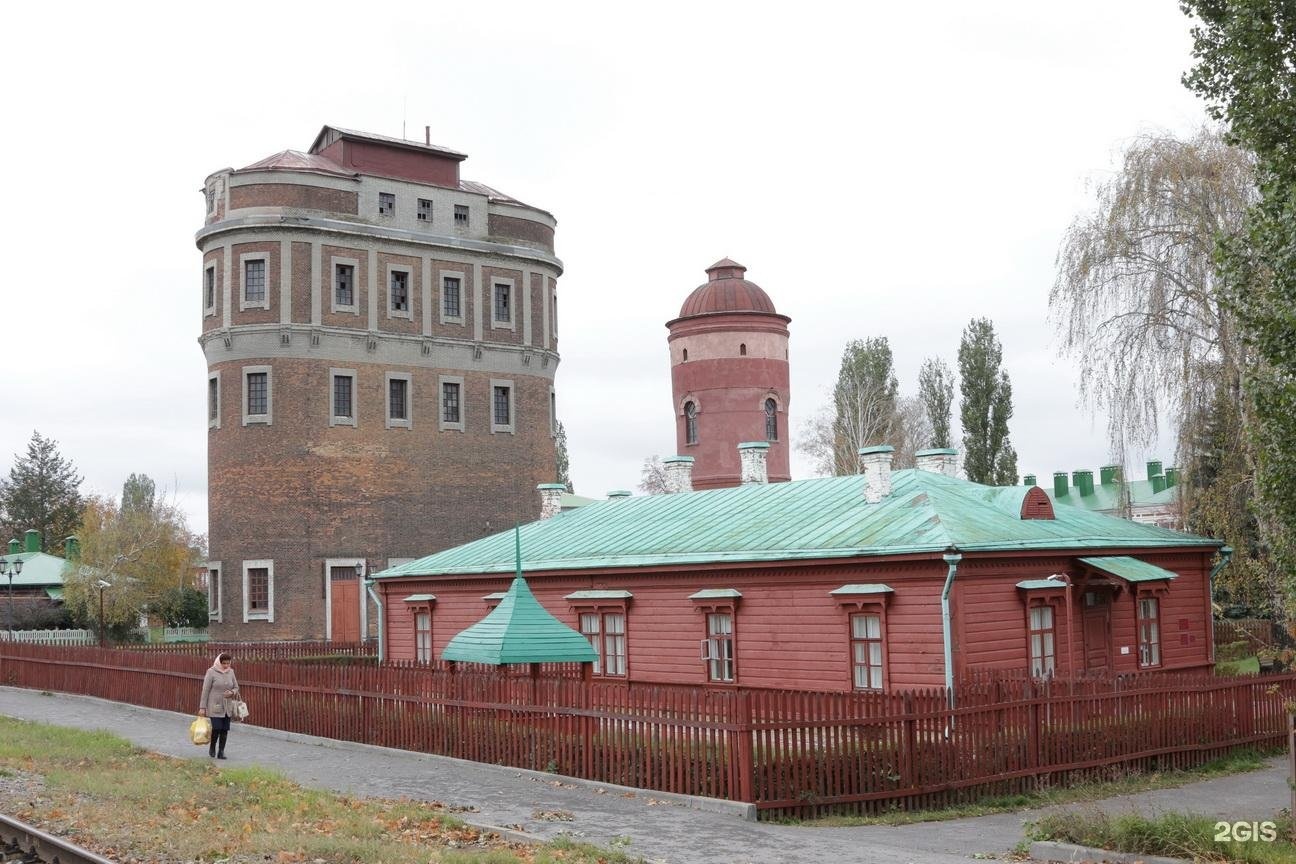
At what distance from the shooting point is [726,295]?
48.5m

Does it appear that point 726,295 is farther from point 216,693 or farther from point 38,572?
point 38,572

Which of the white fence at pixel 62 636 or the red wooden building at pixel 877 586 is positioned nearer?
the red wooden building at pixel 877 586

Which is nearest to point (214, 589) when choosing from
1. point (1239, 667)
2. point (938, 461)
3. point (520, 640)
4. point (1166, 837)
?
point (938, 461)

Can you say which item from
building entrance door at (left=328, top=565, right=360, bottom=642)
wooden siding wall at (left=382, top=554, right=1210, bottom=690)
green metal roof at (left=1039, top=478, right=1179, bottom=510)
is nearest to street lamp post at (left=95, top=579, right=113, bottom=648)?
building entrance door at (left=328, top=565, right=360, bottom=642)

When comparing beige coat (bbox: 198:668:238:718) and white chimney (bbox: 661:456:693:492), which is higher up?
white chimney (bbox: 661:456:693:492)

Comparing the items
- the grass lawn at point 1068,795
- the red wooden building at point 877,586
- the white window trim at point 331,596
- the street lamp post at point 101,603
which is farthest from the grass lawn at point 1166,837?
the street lamp post at point 101,603

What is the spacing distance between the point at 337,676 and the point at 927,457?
12.3 m

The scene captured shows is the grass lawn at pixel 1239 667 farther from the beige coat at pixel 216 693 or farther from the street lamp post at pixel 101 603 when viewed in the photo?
the street lamp post at pixel 101 603

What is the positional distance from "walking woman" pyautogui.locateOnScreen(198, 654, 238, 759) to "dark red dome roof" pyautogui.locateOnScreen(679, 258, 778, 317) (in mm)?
31656

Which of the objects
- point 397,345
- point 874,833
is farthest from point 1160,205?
point 397,345

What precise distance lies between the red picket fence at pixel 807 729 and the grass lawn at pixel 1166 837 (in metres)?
2.72

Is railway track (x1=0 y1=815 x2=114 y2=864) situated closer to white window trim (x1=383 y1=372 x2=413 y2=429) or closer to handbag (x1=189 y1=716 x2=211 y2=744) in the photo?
handbag (x1=189 y1=716 x2=211 y2=744)

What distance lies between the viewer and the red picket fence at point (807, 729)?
14328 mm

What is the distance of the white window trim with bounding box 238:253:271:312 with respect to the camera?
4269cm
